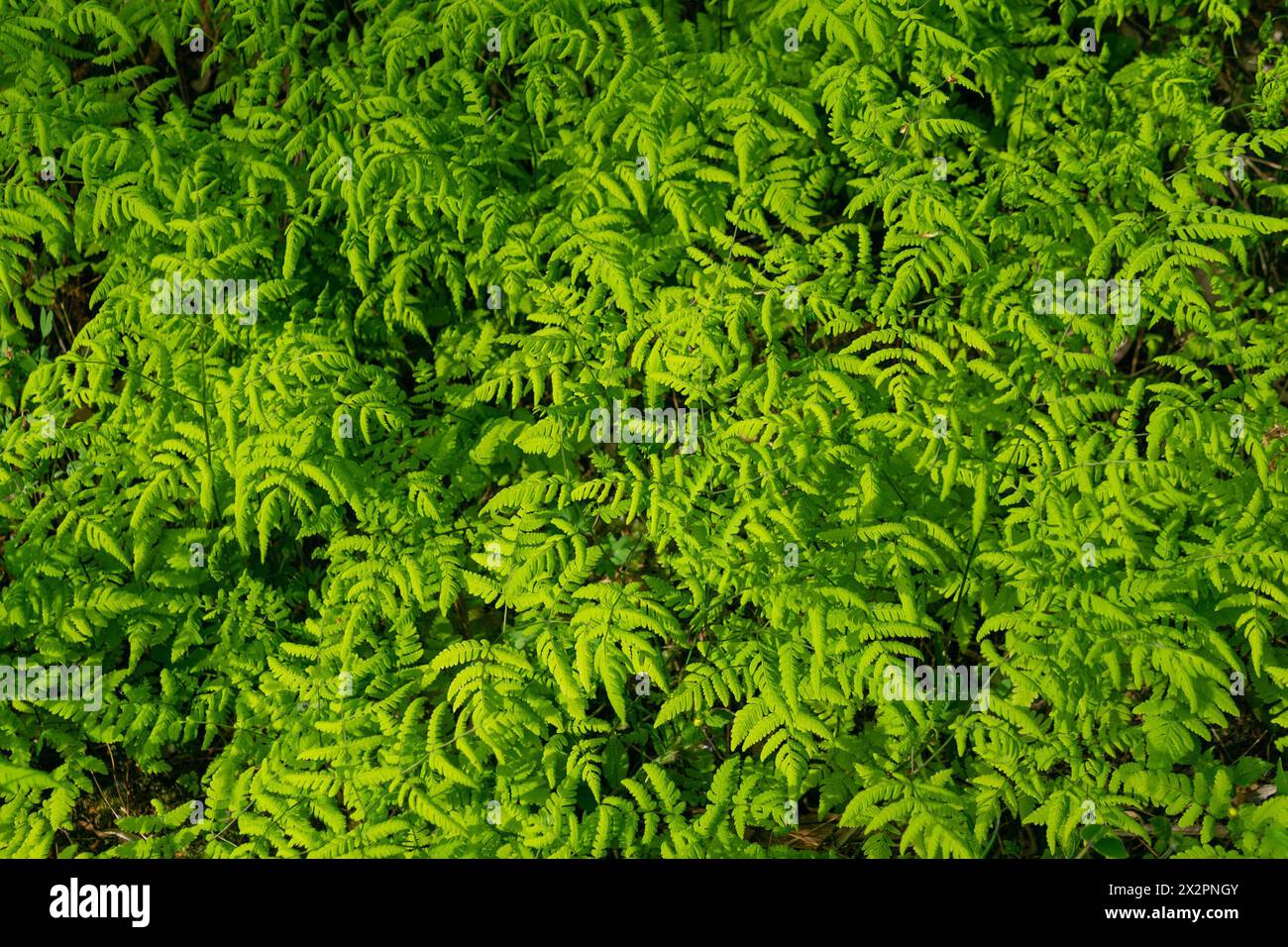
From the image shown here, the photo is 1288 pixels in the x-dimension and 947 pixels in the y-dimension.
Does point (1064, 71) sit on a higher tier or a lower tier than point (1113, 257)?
higher

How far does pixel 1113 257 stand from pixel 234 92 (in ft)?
12.3

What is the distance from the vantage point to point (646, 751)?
399cm

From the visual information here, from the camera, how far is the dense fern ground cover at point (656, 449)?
337 centimetres

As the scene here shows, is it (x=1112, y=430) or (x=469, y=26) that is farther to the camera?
(x=469, y=26)

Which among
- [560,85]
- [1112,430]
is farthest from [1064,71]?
[560,85]

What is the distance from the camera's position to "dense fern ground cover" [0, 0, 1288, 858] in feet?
11.1

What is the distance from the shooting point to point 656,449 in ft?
12.7

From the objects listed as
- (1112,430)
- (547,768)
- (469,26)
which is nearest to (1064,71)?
(1112,430)

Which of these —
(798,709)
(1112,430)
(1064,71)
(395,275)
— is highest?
(1064,71)

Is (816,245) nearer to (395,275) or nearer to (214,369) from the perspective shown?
(395,275)
